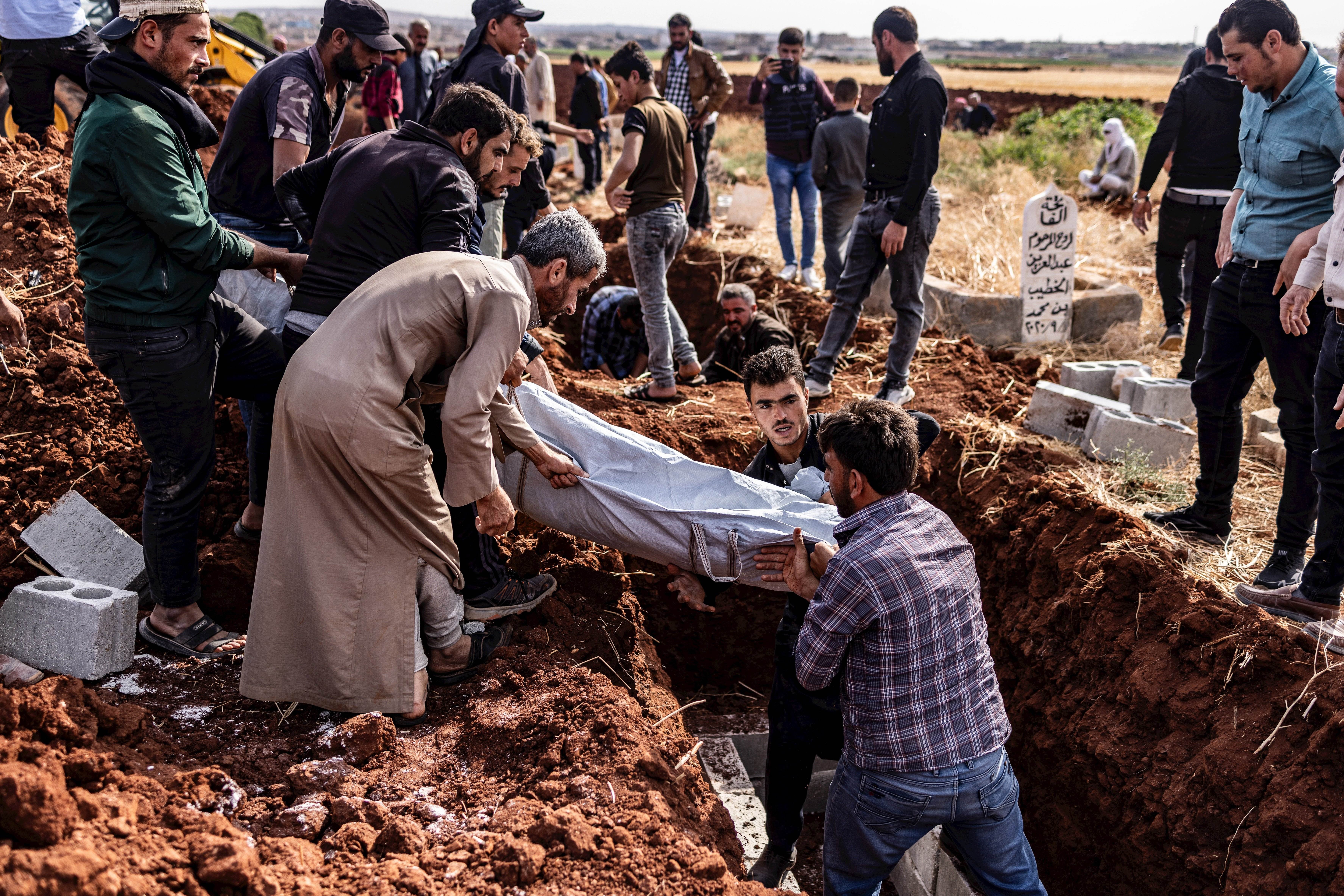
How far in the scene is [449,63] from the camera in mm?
6324

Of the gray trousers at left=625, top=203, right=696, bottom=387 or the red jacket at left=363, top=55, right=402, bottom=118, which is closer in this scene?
the gray trousers at left=625, top=203, right=696, bottom=387

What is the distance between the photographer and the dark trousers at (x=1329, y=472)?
3.65 metres

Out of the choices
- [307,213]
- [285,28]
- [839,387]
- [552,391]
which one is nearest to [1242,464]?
[839,387]

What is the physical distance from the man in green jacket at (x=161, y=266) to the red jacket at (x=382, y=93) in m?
5.24

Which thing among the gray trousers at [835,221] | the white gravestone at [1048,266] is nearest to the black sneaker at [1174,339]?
the white gravestone at [1048,266]

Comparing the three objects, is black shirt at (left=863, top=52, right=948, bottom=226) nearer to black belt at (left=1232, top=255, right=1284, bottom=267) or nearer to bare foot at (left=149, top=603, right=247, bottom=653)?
black belt at (left=1232, top=255, right=1284, bottom=267)

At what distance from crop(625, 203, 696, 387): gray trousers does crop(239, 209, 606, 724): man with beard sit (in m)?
2.49

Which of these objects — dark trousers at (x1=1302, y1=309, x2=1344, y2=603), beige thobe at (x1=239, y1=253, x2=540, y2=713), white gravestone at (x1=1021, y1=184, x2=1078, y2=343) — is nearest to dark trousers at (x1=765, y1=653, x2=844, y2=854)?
beige thobe at (x1=239, y1=253, x2=540, y2=713)

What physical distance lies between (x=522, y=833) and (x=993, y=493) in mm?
3337

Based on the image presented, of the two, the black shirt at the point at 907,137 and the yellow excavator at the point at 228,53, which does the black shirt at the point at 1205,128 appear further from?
the yellow excavator at the point at 228,53

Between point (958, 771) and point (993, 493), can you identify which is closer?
point (958, 771)

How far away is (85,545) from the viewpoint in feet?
12.6

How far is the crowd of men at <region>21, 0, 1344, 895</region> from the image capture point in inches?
115

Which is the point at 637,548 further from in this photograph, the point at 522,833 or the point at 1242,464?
the point at 1242,464
